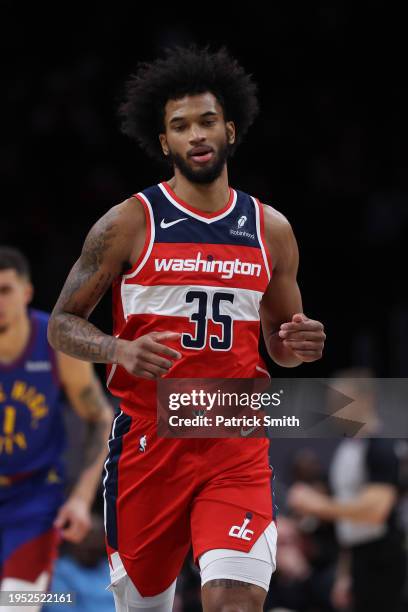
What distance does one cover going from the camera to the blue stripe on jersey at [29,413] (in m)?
5.14

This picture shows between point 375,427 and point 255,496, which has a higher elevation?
point 375,427

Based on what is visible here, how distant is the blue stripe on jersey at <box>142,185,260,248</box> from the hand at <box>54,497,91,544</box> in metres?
1.76

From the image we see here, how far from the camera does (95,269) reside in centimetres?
360

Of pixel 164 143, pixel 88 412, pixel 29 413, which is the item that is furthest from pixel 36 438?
pixel 164 143

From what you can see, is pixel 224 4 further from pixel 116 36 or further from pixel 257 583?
pixel 257 583

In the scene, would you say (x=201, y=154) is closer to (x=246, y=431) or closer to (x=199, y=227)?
(x=199, y=227)

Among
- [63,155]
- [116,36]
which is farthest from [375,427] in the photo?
[116,36]

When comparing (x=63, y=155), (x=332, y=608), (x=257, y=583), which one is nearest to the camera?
(x=257, y=583)

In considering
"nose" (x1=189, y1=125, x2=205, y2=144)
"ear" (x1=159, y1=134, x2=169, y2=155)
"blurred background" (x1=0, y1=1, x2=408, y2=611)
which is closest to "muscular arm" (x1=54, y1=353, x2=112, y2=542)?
"ear" (x1=159, y1=134, x2=169, y2=155)

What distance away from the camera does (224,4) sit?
1170 centimetres

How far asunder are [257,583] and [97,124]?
326 inches

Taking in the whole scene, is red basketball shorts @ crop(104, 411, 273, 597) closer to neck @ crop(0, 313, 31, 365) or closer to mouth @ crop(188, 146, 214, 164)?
mouth @ crop(188, 146, 214, 164)

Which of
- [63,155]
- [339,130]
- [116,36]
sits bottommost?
[63,155]

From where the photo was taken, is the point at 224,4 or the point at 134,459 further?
the point at 224,4
